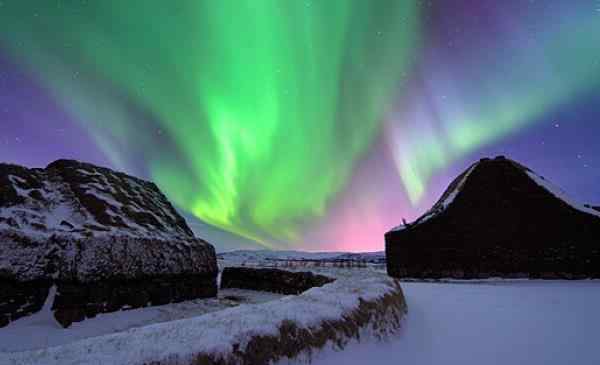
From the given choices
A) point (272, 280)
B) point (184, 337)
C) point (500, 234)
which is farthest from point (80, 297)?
point (500, 234)

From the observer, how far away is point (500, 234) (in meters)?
13.2

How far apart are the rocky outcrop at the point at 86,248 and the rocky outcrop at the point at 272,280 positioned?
227 cm

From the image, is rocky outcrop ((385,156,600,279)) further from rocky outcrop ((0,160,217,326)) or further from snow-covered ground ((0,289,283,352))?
snow-covered ground ((0,289,283,352))

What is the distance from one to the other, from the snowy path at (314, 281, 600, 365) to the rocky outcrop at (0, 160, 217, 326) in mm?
3256

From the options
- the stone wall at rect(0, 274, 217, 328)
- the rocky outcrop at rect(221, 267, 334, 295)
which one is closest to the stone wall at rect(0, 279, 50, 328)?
the stone wall at rect(0, 274, 217, 328)

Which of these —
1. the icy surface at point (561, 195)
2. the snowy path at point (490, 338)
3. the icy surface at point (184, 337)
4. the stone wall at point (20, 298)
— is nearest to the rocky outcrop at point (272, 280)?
the snowy path at point (490, 338)

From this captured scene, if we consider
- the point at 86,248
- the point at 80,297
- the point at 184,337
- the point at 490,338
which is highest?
the point at 86,248

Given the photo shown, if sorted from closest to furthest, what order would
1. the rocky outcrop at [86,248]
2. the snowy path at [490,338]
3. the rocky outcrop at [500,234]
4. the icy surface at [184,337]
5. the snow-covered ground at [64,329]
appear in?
the icy surface at [184,337], the snowy path at [490,338], the snow-covered ground at [64,329], the rocky outcrop at [86,248], the rocky outcrop at [500,234]

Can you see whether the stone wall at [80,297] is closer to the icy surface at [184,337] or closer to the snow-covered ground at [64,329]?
the snow-covered ground at [64,329]

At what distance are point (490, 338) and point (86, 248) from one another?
202 inches

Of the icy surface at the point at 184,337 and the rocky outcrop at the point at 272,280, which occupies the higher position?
the rocky outcrop at the point at 272,280

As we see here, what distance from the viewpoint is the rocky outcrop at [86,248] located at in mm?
3625

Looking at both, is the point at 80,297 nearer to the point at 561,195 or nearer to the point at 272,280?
the point at 272,280

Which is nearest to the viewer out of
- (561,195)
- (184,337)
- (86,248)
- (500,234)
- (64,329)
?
(184,337)
